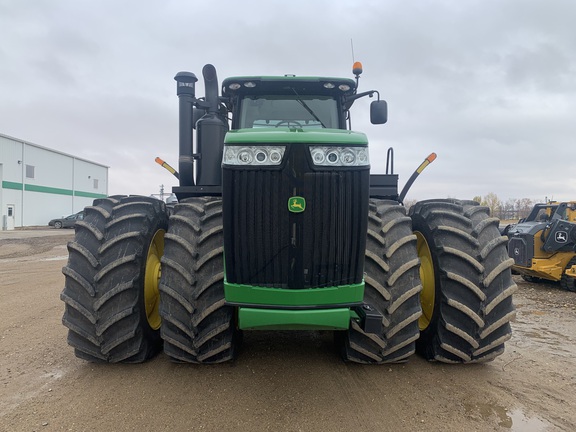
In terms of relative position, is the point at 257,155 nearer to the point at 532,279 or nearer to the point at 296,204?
the point at 296,204

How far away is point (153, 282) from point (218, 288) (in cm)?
93

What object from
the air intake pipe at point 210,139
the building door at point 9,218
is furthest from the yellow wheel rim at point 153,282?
the building door at point 9,218

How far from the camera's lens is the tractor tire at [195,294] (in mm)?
2980

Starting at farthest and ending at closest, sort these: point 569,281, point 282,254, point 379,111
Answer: point 569,281 < point 379,111 < point 282,254

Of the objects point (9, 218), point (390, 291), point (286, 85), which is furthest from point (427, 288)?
point (9, 218)

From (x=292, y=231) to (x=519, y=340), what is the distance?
3721 mm

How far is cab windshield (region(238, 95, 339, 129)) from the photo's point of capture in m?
4.01

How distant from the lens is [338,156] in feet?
8.28

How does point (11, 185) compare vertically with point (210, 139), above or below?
above

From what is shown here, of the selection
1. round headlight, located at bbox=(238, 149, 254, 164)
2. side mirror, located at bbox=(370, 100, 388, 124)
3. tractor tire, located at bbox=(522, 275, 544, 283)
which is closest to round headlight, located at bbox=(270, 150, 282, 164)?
round headlight, located at bbox=(238, 149, 254, 164)

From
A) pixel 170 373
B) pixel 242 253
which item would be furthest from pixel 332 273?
pixel 170 373

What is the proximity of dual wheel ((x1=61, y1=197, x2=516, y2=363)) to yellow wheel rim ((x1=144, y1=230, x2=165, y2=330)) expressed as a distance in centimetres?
4

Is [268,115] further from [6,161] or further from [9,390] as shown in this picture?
[6,161]

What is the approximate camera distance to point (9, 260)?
40.8ft
